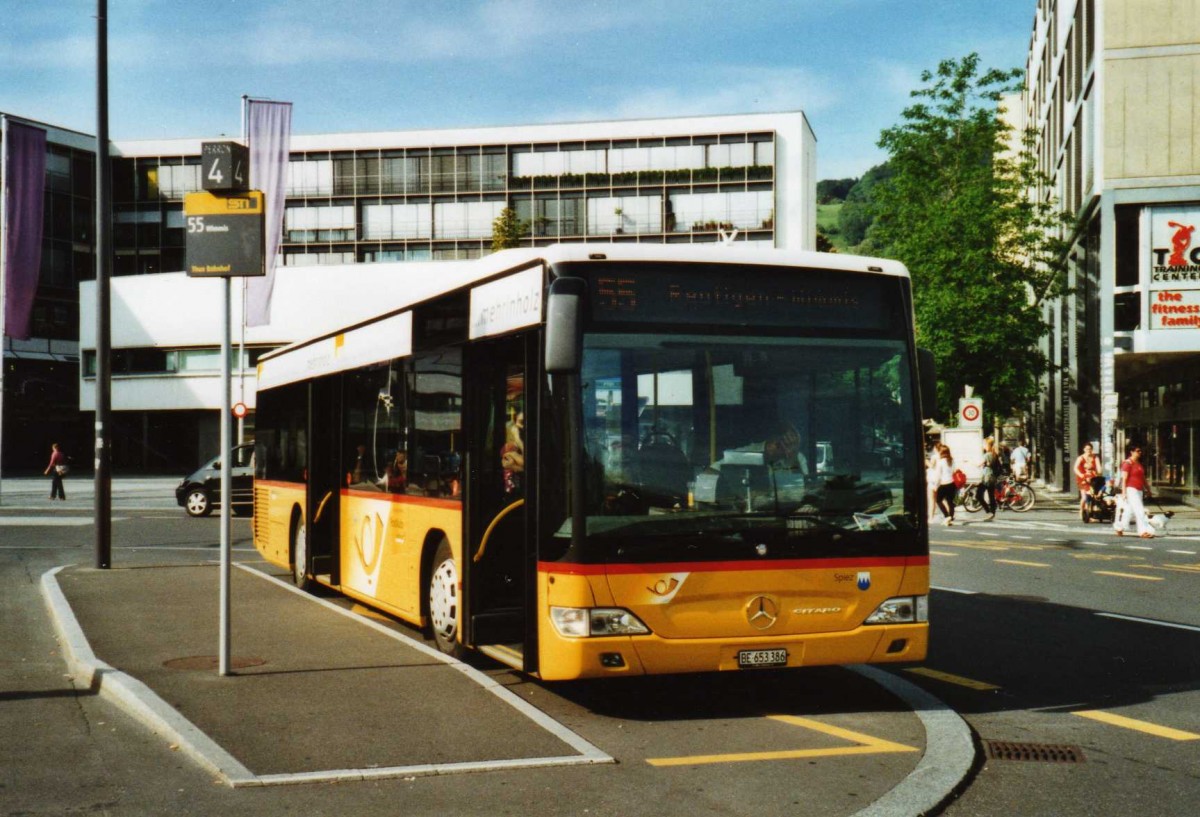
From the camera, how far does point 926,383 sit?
8312 millimetres

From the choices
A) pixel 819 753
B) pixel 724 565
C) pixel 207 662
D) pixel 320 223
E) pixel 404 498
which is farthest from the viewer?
pixel 320 223

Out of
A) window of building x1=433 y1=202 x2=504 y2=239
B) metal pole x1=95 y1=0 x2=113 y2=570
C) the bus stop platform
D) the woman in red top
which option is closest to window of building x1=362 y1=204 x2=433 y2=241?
window of building x1=433 y1=202 x2=504 y2=239

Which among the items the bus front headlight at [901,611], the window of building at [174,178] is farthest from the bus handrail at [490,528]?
the window of building at [174,178]

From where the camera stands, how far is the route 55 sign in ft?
28.2

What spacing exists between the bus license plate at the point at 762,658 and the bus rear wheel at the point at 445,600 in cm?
243

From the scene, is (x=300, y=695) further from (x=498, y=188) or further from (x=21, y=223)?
(x=498, y=188)

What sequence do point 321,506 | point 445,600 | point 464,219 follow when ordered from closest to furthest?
point 445,600 → point 321,506 → point 464,219

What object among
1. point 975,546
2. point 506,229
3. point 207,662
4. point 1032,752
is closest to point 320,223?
point 506,229

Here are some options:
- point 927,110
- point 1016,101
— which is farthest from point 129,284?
point 1016,101

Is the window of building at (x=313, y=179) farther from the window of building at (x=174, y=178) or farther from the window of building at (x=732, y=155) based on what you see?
the window of building at (x=732, y=155)

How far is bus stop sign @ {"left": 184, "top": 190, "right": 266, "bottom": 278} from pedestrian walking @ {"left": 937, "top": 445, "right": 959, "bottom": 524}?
21.1m

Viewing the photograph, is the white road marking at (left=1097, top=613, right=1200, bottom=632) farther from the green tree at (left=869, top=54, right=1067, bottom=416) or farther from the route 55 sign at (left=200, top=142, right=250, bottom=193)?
the green tree at (left=869, top=54, right=1067, bottom=416)

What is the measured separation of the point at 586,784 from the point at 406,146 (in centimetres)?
7375

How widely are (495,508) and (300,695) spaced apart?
5.69ft
